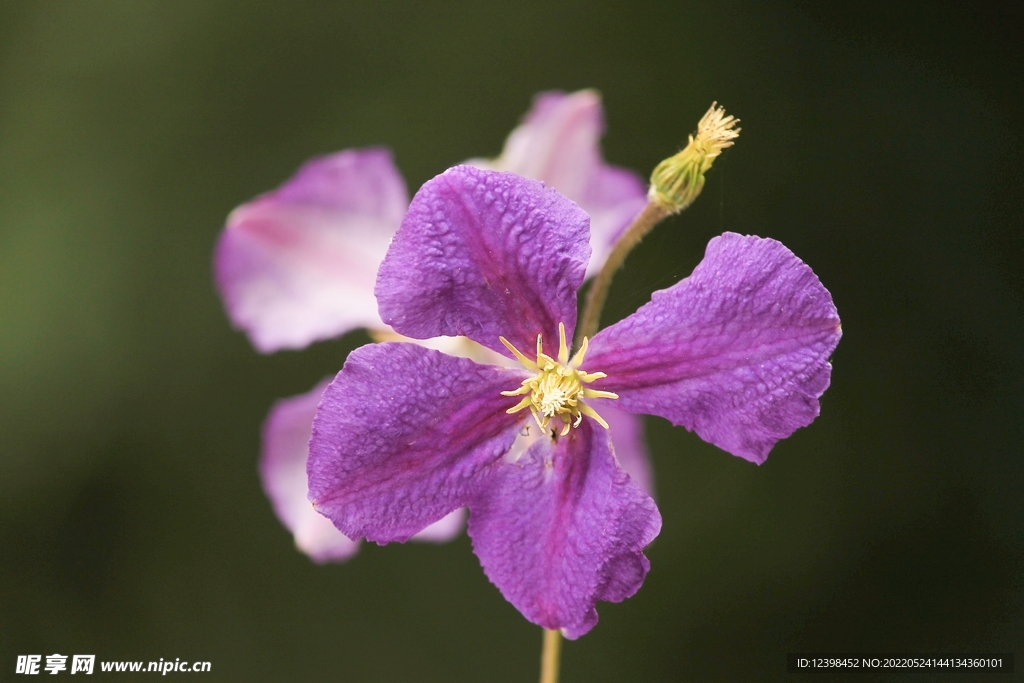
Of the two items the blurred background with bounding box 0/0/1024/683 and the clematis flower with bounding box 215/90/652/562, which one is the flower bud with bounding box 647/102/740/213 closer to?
the clematis flower with bounding box 215/90/652/562

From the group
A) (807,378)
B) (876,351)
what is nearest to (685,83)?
(876,351)

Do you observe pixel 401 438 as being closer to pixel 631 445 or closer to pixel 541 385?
pixel 541 385

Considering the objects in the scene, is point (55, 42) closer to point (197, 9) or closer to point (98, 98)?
point (98, 98)

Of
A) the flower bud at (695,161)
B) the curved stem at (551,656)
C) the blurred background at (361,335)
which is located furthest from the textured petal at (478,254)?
the blurred background at (361,335)

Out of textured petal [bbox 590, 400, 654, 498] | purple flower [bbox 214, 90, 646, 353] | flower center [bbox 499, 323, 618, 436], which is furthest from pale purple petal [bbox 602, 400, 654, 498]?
flower center [bbox 499, 323, 618, 436]

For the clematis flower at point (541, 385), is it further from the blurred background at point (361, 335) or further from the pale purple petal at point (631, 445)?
the blurred background at point (361, 335)
